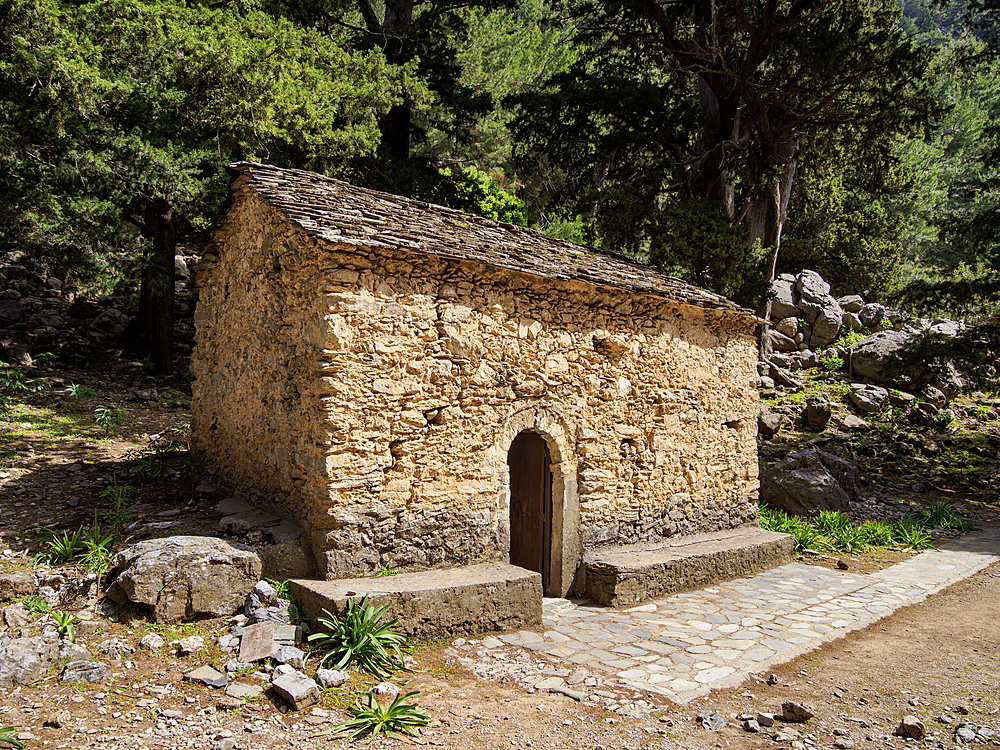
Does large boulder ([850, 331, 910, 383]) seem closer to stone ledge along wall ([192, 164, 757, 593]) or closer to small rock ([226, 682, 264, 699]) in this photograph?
stone ledge along wall ([192, 164, 757, 593])

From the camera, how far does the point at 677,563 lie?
8008 millimetres

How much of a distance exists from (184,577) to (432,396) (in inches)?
104

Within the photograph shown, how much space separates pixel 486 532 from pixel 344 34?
14198 mm

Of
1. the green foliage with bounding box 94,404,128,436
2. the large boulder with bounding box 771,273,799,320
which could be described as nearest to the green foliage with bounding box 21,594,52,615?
the green foliage with bounding box 94,404,128,436

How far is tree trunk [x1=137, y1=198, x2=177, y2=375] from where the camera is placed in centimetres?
1429

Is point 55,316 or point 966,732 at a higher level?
point 55,316

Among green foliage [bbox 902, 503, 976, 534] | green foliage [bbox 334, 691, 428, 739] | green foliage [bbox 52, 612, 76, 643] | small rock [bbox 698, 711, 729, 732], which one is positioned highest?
green foliage [bbox 52, 612, 76, 643]

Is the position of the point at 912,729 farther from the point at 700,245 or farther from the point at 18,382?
the point at 18,382

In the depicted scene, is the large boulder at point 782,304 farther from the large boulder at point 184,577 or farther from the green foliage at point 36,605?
the green foliage at point 36,605

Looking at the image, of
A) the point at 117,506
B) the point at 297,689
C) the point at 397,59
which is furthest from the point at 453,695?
the point at 397,59

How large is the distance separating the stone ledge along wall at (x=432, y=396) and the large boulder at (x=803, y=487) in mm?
3760

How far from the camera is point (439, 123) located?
16.1 metres

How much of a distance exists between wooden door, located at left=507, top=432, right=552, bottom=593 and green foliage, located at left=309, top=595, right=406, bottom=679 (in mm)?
2962

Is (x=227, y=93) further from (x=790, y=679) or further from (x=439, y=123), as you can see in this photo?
(x=790, y=679)
